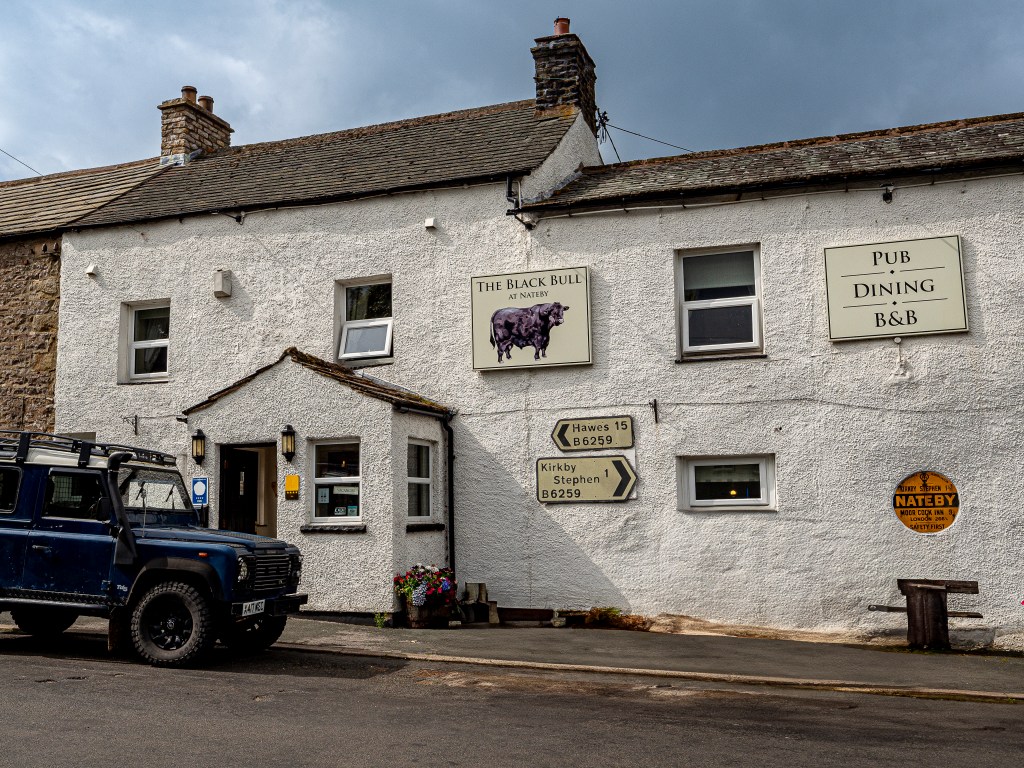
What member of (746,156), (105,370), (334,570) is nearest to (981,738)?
(334,570)

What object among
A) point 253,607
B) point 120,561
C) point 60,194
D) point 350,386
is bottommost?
point 253,607

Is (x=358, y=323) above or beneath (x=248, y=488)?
above

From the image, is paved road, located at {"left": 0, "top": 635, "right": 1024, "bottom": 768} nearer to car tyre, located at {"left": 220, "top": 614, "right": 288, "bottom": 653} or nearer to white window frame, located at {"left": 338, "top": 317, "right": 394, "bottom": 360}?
car tyre, located at {"left": 220, "top": 614, "right": 288, "bottom": 653}

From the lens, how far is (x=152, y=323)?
15.6 meters

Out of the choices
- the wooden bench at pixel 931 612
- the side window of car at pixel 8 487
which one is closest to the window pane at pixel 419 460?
the side window of car at pixel 8 487

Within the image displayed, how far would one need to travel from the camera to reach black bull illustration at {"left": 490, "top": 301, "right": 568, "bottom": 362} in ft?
43.2

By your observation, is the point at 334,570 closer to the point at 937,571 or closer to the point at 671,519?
the point at 671,519

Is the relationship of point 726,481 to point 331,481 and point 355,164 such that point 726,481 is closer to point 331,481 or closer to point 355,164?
point 331,481

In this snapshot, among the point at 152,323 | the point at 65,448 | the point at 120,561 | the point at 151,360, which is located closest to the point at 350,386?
the point at 65,448

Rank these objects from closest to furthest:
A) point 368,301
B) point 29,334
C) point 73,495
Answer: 1. point 73,495
2. point 368,301
3. point 29,334

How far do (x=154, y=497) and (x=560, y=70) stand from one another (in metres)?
9.55

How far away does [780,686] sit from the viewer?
875cm

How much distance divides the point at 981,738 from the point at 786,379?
6056 mm

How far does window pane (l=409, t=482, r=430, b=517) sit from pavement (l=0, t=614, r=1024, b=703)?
68.7 inches
